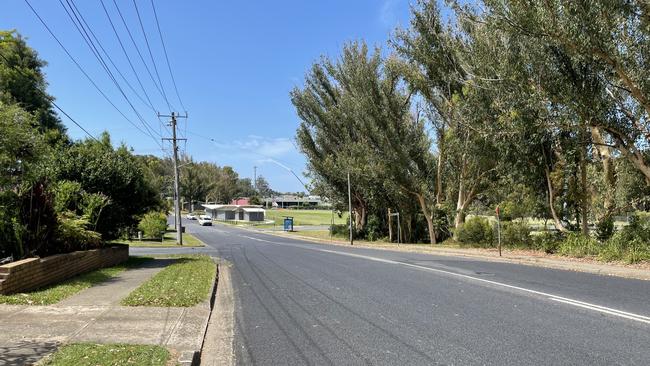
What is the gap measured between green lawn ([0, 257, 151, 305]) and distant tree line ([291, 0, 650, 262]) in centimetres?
1401

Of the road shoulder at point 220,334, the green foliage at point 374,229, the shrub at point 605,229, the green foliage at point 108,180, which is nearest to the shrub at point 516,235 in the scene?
the shrub at point 605,229

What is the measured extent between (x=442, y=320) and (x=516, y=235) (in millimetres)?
19376

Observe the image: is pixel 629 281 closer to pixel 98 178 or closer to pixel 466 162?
pixel 98 178

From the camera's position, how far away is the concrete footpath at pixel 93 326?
641 centimetres

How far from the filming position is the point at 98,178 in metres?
17.4

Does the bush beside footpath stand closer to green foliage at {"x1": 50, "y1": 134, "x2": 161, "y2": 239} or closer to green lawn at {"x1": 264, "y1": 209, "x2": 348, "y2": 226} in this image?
green foliage at {"x1": 50, "y1": 134, "x2": 161, "y2": 239}

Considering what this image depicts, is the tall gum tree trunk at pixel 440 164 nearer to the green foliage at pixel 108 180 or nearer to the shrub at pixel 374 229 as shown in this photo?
the shrub at pixel 374 229

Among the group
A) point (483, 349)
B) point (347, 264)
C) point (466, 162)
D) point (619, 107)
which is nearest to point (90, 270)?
point (347, 264)

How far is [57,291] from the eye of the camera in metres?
10.4

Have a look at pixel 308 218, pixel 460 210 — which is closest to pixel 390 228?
pixel 460 210

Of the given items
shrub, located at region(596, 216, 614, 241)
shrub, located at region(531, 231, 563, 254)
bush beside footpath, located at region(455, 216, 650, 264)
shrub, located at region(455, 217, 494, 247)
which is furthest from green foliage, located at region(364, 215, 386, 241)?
shrub, located at region(596, 216, 614, 241)

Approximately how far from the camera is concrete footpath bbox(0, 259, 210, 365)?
6.41m

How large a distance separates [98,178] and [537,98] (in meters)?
15.0

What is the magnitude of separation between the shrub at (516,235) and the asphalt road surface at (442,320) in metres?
→ 11.1
